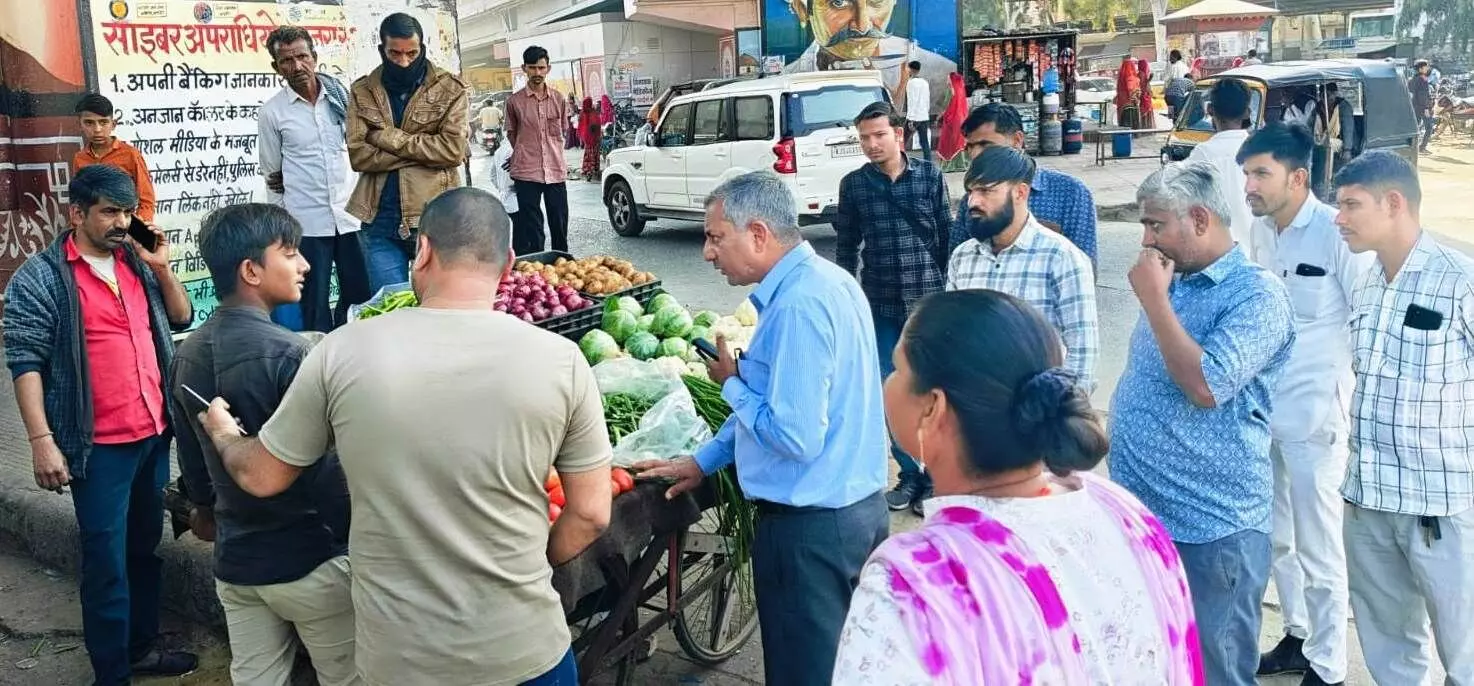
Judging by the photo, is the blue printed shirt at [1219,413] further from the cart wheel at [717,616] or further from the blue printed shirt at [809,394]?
the cart wheel at [717,616]

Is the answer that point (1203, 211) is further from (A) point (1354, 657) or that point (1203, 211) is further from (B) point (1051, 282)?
(A) point (1354, 657)

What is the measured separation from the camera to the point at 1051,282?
395 cm

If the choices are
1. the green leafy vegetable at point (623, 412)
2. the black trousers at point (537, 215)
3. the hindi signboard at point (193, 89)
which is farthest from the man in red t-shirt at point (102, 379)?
the black trousers at point (537, 215)

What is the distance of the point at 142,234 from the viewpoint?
395 centimetres

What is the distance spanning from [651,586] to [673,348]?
3.66 feet

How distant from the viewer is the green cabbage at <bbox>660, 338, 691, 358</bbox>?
15.1 ft

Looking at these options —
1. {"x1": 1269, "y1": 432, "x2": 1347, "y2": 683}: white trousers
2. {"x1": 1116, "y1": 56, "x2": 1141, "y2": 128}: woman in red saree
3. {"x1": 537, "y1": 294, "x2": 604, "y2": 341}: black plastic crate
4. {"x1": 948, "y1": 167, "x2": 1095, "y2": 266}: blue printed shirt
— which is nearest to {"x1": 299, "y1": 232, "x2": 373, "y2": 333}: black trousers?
{"x1": 537, "y1": 294, "x2": 604, "y2": 341}: black plastic crate

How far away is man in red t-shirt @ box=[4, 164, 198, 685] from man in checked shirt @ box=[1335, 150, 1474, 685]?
4.02m

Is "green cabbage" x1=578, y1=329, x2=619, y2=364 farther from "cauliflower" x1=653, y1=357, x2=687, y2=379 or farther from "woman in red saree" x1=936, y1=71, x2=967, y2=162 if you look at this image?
"woman in red saree" x1=936, y1=71, x2=967, y2=162

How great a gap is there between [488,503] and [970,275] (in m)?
2.32

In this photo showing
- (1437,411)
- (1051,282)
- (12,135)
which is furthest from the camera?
(12,135)

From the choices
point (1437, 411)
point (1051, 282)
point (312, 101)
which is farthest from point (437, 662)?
point (312, 101)

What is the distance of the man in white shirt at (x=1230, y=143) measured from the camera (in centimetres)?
559

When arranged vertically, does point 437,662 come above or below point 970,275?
below
